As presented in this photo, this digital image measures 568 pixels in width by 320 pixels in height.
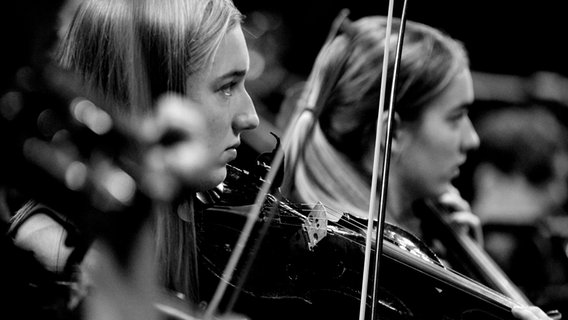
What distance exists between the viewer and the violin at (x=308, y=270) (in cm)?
124

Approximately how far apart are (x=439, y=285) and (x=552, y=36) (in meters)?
0.79

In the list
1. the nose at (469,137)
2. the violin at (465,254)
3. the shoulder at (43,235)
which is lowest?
the shoulder at (43,235)

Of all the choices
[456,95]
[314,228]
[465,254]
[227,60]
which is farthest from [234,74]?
[465,254]

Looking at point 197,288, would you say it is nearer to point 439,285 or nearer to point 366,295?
point 366,295

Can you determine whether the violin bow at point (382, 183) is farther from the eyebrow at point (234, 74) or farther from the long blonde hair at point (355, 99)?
the eyebrow at point (234, 74)

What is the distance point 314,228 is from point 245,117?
8.5 inches

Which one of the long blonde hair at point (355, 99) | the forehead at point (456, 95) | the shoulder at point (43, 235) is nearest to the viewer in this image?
the shoulder at point (43, 235)

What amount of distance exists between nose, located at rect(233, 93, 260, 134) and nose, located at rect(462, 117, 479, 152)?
54 centimetres

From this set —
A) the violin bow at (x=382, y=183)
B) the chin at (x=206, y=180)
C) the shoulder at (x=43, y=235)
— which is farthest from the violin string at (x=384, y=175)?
the shoulder at (x=43, y=235)

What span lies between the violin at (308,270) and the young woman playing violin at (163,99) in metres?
0.04

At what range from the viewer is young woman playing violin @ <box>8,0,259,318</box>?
1139 millimetres

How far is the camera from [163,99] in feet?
3.87

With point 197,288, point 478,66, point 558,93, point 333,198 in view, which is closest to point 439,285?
point 333,198

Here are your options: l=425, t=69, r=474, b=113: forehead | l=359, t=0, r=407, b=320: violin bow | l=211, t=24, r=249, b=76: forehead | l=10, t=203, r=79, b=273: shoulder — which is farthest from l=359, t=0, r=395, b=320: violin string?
l=10, t=203, r=79, b=273: shoulder
